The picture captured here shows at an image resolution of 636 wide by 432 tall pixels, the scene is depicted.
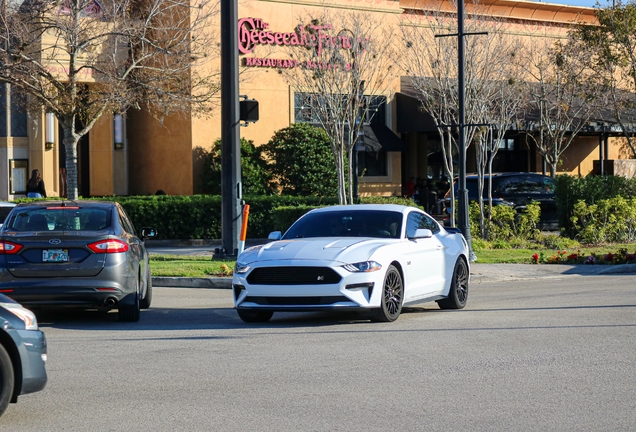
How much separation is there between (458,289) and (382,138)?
890 inches

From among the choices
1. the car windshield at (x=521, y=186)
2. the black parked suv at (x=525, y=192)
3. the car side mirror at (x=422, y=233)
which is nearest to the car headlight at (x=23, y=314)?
the car side mirror at (x=422, y=233)

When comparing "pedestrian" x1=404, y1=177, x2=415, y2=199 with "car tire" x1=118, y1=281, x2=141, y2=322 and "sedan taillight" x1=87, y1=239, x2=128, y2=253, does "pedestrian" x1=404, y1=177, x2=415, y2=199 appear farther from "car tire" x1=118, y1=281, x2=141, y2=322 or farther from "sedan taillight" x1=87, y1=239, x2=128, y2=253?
"sedan taillight" x1=87, y1=239, x2=128, y2=253

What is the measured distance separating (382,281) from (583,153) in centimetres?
3607

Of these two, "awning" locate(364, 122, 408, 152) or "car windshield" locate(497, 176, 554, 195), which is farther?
"awning" locate(364, 122, 408, 152)

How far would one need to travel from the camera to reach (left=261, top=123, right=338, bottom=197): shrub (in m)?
32.4

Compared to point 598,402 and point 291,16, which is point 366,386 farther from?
point 291,16

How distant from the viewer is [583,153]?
1802 inches

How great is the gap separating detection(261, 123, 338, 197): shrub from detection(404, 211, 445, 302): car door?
61.1 ft

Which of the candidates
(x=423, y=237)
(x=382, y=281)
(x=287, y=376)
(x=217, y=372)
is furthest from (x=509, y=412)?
(x=423, y=237)

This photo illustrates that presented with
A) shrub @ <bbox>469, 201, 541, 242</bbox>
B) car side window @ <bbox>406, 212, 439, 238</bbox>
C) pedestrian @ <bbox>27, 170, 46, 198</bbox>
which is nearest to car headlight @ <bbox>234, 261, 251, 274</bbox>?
car side window @ <bbox>406, 212, 439, 238</bbox>

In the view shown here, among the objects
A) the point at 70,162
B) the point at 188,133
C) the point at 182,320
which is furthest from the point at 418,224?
the point at 188,133

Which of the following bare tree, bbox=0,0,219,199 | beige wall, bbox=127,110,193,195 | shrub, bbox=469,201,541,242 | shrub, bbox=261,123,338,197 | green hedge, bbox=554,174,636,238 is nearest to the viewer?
bare tree, bbox=0,0,219,199

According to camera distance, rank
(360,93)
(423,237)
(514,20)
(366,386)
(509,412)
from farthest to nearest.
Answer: (514,20), (360,93), (423,237), (366,386), (509,412)

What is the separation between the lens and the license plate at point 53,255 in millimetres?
11875
